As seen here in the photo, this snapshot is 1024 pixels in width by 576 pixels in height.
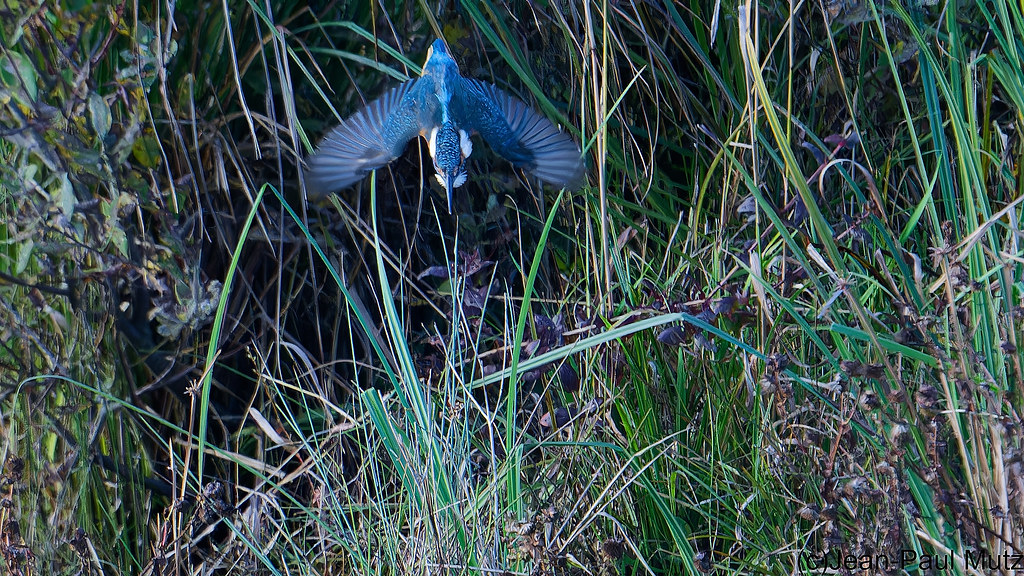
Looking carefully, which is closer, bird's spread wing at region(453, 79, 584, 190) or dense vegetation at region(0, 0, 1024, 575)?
dense vegetation at region(0, 0, 1024, 575)

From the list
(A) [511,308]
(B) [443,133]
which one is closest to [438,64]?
(B) [443,133]

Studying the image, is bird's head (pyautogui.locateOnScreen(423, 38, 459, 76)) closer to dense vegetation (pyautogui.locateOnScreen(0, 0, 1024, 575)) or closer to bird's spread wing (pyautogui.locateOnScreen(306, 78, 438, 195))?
bird's spread wing (pyautogui.locateOnScreen(306, 78, 438, 195))

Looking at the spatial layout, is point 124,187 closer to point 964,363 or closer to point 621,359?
point 621,359

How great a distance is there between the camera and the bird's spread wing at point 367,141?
1.20 metres

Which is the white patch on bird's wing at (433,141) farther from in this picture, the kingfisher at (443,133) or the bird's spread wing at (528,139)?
the bird's spread wing at (528,139)

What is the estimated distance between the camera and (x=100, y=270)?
132cm

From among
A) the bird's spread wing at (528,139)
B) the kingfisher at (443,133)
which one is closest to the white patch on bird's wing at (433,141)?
the kingfisher at (443,133)

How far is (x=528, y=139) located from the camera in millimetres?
1271

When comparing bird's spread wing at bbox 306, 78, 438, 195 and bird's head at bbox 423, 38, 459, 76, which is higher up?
bird's head at bbox 423, 38, 459, 76

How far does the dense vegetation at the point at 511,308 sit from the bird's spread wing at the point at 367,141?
0.08m

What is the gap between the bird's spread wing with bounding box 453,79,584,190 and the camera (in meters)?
1.26

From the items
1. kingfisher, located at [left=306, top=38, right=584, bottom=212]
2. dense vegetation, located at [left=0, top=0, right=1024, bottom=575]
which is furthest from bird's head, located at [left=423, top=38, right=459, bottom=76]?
dense vegetation, located at [left=0, top=0, right=1024, bottom=575]

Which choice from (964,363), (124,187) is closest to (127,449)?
(124,187)

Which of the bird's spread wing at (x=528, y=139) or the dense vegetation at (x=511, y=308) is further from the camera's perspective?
the bird's spread wing at (x=528, y=139)
